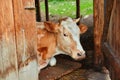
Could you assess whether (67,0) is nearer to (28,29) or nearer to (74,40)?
(74,40)

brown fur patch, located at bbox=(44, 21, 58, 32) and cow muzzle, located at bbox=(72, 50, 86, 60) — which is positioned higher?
brown fur patch, located at bbox=(44, 21, 58, 32)

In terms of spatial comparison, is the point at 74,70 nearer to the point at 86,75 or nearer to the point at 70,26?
the point at 86,75

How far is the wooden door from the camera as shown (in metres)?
4.42

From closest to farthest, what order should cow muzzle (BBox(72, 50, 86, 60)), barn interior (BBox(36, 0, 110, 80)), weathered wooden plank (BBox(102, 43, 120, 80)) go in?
weathered wooden plank (BBox(102, 43, 120, 80)) < cow muzzle (BBox(72, 50, 86, 60)) < barn interior (BBox(36, 0, 110, 80))

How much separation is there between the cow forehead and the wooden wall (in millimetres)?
1123

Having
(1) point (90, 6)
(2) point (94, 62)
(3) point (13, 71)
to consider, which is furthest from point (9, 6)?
(1) point (90, 6)

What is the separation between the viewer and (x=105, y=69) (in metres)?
5.76

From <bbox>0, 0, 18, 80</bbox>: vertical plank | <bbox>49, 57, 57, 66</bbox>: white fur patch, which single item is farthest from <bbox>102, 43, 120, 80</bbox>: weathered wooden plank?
<bbox>0, 0, 18, 80</bbox>: vertical plank

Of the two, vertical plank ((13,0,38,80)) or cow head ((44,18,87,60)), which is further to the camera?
cow head ((44,18,87,60))

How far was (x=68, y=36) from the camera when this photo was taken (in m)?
5.42

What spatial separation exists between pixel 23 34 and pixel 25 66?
→ 0.43 meters

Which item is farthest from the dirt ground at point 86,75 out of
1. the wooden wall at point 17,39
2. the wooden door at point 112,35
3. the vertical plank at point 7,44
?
the vertical plank at point 7,44

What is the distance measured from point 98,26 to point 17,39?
1.85 metres

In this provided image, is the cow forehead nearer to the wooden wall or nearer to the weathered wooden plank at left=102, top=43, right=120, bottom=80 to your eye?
the weathered wooden plank at left=102, top=43, right=120, bottom=80
